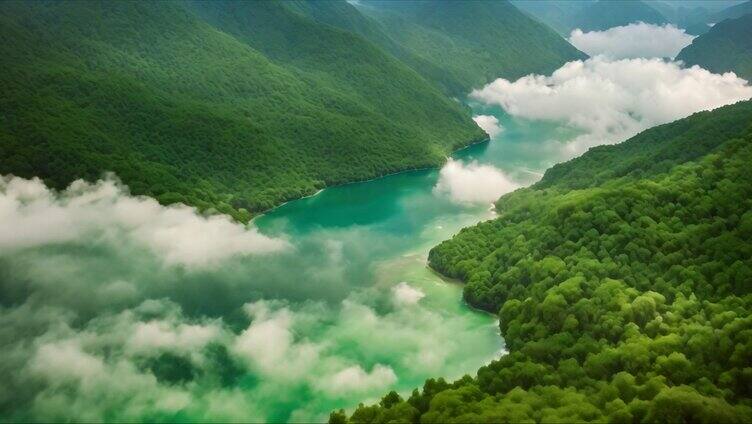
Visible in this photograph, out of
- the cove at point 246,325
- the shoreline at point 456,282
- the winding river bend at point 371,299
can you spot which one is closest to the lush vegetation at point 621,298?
the shoreline at point 456,282

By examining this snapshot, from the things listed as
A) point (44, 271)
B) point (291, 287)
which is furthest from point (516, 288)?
point (44, 271)

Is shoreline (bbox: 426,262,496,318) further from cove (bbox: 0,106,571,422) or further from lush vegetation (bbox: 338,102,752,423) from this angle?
lush vegetation (bbox: 338,102,752,423)

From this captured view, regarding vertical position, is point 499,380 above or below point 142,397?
below

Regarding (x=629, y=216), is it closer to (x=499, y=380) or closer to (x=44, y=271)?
(x=499, y=380)

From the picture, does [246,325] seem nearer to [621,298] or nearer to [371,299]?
[371,299]

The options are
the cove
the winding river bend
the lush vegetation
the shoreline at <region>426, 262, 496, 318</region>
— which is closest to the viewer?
the lush vegetation

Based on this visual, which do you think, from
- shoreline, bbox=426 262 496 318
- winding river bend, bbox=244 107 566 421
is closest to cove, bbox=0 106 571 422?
winding river bend, bbox=244 107 566 421

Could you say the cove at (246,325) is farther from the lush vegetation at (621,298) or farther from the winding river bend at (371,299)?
the lush vegetation at (621,298)
